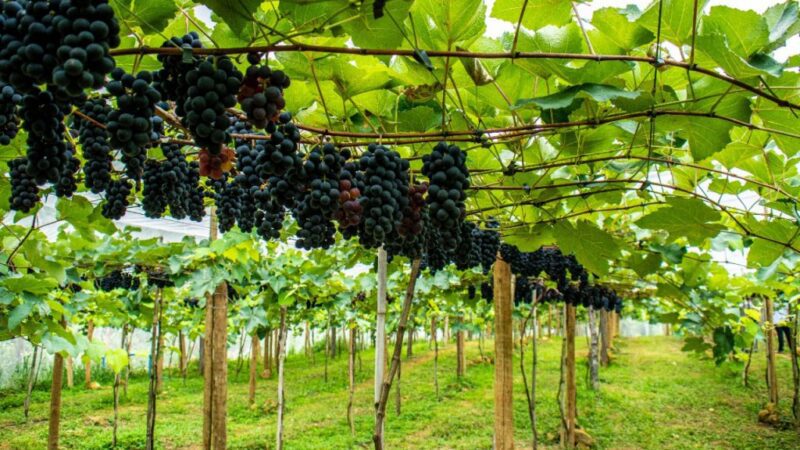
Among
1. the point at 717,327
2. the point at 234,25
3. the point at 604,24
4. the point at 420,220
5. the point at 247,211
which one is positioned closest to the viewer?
the point at 234,25

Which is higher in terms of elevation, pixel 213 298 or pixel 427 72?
pixel 427 72

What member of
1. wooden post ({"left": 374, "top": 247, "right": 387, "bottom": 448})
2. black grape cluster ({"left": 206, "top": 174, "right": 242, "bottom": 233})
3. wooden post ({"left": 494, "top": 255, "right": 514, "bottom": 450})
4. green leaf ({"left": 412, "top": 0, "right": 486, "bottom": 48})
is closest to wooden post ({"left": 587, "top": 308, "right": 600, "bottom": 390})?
wooden post ({"left": 494, "top": 255, "right": 514, "bottom": 450})

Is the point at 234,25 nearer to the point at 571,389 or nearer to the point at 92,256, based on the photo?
the point at 92,256

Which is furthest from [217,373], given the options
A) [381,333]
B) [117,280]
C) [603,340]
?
[603,340]

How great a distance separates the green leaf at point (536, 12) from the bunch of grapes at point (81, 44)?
1.03m

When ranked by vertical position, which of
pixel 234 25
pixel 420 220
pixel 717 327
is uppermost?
pixel 234 25

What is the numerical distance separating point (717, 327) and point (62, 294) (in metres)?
7.39

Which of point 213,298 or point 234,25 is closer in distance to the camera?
point 234,25

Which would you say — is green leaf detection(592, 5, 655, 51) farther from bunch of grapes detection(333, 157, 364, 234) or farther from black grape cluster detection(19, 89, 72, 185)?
black grape cluster detection(19, 89, 72, 185)

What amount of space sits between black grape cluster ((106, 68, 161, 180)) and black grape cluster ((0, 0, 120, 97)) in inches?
7.1

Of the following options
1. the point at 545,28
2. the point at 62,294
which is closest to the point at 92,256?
the point at 62,294

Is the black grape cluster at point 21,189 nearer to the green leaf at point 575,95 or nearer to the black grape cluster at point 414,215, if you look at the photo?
the black grape cluster at point 414,215

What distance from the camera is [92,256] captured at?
5.33m

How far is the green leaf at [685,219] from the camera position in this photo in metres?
2.51
